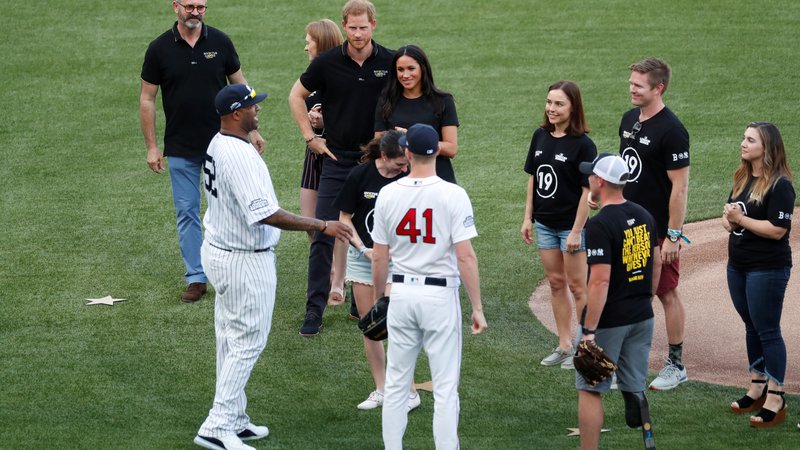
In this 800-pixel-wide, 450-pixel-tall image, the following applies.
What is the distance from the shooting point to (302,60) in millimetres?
14797

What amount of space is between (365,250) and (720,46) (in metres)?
10.1

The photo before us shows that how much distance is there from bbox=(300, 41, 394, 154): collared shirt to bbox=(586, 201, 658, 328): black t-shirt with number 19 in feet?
8.34

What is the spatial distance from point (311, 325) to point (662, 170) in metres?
2.73

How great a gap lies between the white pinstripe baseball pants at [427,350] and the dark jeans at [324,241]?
2.31 meters

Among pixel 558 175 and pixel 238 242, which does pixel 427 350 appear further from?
pixel 558 175

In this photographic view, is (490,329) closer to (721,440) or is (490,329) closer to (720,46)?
(721,440)

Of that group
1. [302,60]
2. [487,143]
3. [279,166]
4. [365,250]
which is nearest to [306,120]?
[365,250]

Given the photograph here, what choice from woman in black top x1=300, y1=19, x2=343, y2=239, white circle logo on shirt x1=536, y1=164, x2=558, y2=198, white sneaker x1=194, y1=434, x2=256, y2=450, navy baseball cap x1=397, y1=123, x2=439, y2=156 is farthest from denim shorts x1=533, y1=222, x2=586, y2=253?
white sneaker x1=194, y1=434, x2=256, y2=450

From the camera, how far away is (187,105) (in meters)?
8.44

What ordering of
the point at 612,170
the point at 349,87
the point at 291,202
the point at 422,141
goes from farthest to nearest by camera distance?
the point at 291,202, the point at 349,87, the point at 612,170, the point at 422,141

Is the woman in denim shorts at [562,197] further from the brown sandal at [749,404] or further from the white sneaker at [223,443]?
the white sneaker at [223,443]

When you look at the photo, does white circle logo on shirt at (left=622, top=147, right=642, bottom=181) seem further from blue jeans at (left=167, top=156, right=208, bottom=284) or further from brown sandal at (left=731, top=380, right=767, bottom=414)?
blue jeans at (left=167, top=156, right=208, bottom=284)

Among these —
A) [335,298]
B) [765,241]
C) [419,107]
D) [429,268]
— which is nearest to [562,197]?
[419,107]

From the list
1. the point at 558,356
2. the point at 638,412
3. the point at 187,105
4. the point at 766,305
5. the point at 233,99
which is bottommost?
the point at 558,356
